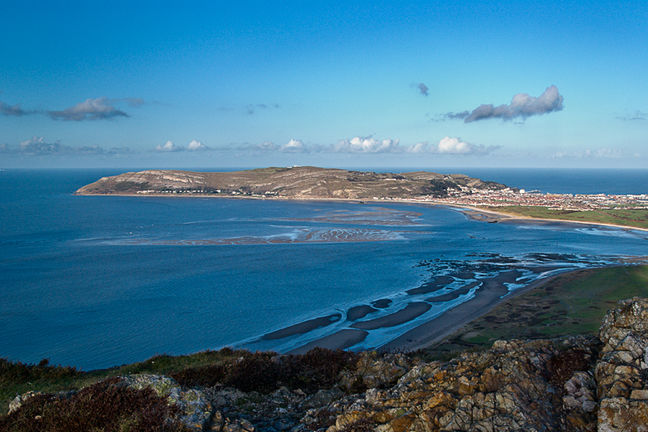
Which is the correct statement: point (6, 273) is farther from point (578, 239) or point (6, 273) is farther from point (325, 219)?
point (578, 239)

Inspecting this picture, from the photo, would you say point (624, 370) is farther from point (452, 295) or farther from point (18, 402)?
point (452, 295)

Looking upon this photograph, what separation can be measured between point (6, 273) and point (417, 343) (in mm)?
48025

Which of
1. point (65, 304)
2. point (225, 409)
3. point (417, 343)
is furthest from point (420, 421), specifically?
point (65, 304)

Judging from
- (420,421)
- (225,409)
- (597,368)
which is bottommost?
(225,409)

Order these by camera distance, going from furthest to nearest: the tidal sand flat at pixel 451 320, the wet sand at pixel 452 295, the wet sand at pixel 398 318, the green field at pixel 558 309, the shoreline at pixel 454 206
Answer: the shoreline at pixel 454 206
the wet sand at pixel 452 295
the wet sand at pixel 398 318
the tidal sand flat at pixel 451 320
the green field at pixel 558 309

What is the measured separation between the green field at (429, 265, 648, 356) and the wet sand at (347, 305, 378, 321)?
8724 millimetres

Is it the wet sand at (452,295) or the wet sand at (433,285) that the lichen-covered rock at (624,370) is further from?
the wet sand at (433,285)

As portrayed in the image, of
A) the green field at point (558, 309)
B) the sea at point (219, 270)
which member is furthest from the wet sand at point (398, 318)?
the green field at point (558, 309)

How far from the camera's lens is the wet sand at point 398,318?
112 ft

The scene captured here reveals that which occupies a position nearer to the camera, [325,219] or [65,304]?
[65,304]

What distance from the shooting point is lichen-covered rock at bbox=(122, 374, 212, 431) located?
8953mm

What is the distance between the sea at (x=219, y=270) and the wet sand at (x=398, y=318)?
0.92 m

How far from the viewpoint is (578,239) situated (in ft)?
256

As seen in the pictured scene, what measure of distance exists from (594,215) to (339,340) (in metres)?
103
